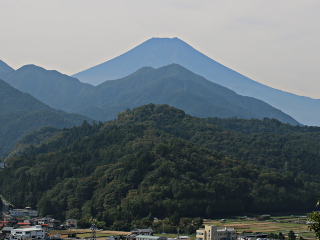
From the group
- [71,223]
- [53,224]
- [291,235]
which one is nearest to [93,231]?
[53,224]

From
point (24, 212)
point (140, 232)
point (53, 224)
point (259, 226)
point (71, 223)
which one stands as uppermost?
point (24, 212)

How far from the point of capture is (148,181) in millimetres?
77688

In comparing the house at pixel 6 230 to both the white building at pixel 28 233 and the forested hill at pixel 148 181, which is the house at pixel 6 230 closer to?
the white building at pixel 28 233

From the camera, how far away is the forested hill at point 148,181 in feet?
238

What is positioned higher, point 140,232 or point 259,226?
point 259,226

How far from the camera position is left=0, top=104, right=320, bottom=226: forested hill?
72562 millimetres

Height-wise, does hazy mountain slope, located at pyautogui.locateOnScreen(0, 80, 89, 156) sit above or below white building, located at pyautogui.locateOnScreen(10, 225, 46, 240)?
above

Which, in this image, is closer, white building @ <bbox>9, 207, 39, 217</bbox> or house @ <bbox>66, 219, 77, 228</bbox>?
house @ <bbox>66, 219, 77, 228</bbox>

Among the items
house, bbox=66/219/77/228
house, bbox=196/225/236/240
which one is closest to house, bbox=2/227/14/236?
house, bbox=66/219/77/228

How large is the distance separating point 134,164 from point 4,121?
117m

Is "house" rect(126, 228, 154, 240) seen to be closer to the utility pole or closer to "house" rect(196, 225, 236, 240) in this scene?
the utility pole

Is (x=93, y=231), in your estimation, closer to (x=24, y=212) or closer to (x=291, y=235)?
(x=291, y=235)

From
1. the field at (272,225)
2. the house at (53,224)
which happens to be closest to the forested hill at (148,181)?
the field at (272,225)

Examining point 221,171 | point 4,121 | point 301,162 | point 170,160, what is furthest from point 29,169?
point 4,121
